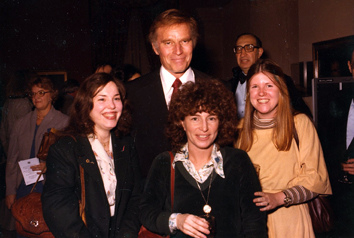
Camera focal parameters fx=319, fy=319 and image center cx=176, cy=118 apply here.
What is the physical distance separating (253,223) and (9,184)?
2796 mm

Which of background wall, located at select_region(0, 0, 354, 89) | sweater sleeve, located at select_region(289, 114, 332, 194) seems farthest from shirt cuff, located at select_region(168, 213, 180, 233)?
background wall, located at select_region(0, 0, 354, 89)

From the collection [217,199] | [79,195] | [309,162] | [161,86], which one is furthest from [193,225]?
[161,86]

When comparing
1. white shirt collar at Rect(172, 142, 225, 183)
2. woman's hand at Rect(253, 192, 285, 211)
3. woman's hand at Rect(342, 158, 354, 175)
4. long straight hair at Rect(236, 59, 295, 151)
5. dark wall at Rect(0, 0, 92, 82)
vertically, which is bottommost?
woman's hand at Rect(253, 192, 285, 211)

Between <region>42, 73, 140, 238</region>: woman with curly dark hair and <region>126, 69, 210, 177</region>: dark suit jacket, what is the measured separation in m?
0.14

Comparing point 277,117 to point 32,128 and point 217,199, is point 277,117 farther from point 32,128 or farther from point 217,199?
point 32,128

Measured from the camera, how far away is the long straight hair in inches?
85.7

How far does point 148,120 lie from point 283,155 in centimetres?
105

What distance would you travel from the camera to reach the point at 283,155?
2191 mm

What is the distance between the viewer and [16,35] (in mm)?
7730

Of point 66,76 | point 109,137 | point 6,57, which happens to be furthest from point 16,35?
point 109,137

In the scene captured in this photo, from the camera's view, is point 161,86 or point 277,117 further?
point 161,86

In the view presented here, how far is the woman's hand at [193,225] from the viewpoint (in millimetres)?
1662

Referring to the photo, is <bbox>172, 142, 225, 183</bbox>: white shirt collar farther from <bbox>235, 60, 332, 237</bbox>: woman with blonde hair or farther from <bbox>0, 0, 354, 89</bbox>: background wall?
<bbox>0, 0, 354, 89</bbox>: background wall

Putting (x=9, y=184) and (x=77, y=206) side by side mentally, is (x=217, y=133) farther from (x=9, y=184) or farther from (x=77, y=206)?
(x=9, y=184)
